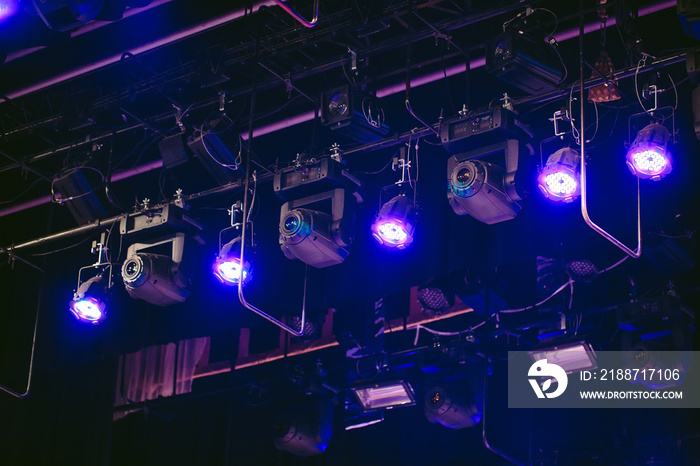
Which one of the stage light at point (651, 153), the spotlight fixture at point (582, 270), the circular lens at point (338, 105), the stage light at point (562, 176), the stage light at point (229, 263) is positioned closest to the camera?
the stage light at point (651, 153)

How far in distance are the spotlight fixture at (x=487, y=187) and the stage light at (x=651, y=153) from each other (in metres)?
0.72

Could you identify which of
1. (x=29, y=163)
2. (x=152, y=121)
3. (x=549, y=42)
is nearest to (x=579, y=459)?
(x=549, y=42)

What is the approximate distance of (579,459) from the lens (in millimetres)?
6590

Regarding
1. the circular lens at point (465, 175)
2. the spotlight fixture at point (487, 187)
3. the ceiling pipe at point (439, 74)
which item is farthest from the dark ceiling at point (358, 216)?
the circular lens at point (465, 175)

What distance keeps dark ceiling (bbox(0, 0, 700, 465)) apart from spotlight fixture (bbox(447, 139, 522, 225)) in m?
0.15

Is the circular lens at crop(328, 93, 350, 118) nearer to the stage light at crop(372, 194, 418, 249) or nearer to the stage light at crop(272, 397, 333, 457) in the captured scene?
the stage light at crop(372, 194, 418, 249)

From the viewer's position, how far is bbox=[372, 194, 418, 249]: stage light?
6.05m

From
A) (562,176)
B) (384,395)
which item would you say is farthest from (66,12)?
(384,395)

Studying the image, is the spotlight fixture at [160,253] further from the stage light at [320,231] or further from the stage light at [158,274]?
the stage light at [320,231]

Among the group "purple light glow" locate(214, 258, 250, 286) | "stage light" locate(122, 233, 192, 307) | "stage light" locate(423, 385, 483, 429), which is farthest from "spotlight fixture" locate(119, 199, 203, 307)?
"stage light" locate(423, 385, 483, 429)

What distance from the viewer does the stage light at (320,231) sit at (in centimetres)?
625

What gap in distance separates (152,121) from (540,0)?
118 inches

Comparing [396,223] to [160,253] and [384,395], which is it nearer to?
[384,395]

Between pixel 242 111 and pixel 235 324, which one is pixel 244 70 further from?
pixel 235 324
